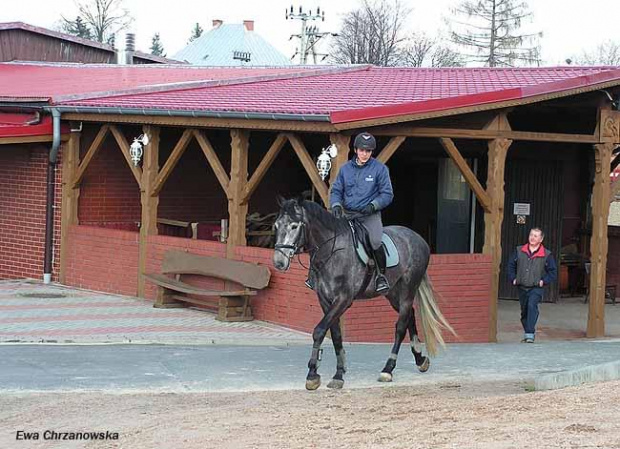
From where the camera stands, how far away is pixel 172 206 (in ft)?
58.7

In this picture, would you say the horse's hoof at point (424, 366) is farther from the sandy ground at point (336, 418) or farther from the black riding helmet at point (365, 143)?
the black riding helmet at point (365, 143)

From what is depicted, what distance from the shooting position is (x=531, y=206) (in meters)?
18.5

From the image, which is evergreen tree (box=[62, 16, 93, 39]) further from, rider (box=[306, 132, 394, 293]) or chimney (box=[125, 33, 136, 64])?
rider (box=[306, 132, 394, 293])

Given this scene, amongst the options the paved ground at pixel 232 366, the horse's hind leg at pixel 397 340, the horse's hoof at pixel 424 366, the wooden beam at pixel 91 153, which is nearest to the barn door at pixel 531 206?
the paved ground at pixel 232 366

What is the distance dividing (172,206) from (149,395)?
833 cm

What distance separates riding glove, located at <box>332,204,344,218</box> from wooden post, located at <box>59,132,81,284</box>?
7.55 meters

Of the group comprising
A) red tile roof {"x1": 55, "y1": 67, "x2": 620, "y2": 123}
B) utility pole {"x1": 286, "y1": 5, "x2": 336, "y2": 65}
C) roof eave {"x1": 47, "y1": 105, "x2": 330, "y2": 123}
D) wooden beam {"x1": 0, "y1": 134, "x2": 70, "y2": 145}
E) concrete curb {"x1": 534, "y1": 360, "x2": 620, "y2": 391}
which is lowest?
concrete curb {"x1": 534, "y1": 360, "x2": 620, "y2": 391}

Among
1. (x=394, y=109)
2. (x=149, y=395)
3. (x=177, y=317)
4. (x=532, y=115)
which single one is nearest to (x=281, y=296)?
(x=177, y=317)

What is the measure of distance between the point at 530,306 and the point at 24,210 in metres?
8.20

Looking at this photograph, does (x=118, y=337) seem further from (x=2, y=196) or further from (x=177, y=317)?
(x=2, y=196)

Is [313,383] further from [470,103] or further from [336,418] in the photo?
[470,103]

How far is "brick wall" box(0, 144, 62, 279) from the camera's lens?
679 inches

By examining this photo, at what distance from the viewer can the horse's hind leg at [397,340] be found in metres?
10.6

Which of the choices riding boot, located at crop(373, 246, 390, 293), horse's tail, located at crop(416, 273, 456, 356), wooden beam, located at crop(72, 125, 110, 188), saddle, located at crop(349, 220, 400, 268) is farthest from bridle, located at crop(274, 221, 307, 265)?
wooden beam, located at crop(72, 125, 110, 188)
